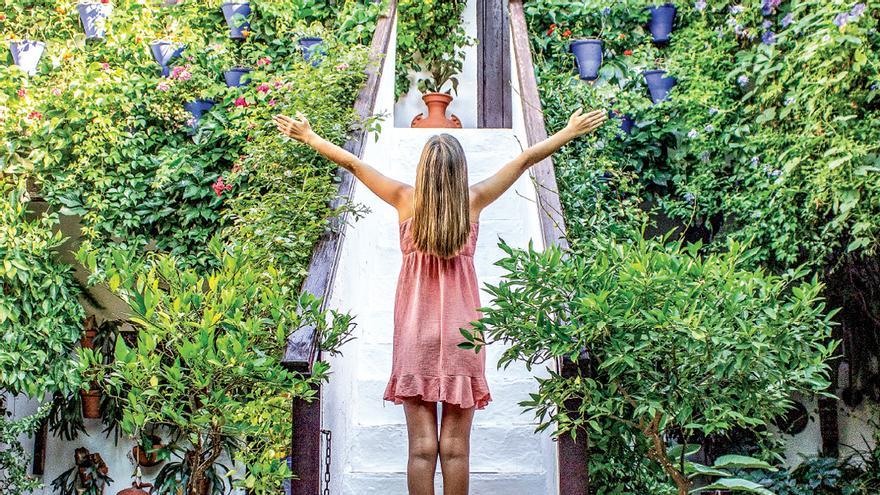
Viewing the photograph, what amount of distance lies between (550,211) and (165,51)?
3.61 meters

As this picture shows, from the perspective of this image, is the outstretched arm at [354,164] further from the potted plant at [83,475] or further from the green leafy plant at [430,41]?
the potted plant at [83,475]

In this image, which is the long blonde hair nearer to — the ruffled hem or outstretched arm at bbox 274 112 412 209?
outstretched arm at bbox 274 112 412 209

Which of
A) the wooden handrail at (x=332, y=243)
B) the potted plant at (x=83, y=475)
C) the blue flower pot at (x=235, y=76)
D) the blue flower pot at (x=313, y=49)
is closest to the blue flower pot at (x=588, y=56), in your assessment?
the wooden handrail at (x=332, y=243)

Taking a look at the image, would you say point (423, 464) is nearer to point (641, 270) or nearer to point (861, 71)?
point (641, 270)

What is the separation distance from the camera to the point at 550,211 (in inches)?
155

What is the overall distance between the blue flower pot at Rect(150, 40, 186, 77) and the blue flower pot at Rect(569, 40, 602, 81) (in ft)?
9.23

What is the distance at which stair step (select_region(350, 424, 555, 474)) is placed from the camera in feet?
13.3

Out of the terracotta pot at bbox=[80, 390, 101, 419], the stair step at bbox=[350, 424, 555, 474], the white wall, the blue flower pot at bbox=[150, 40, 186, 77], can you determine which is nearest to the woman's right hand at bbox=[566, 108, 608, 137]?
the stair step at bbox=[350, 424, 555, 474]

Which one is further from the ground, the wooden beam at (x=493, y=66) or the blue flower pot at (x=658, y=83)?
the wooden beam at (x=493, y=66)

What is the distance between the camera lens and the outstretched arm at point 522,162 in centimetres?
341

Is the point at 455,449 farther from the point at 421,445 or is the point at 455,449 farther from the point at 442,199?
the point at 442,199

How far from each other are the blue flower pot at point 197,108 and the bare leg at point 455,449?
3707 millimetres

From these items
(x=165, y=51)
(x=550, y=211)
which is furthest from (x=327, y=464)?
(x=165, y=51)

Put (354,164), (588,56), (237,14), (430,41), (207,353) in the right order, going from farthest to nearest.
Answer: (430,41), (588,56), (237,14), (354,164), (207,353)
